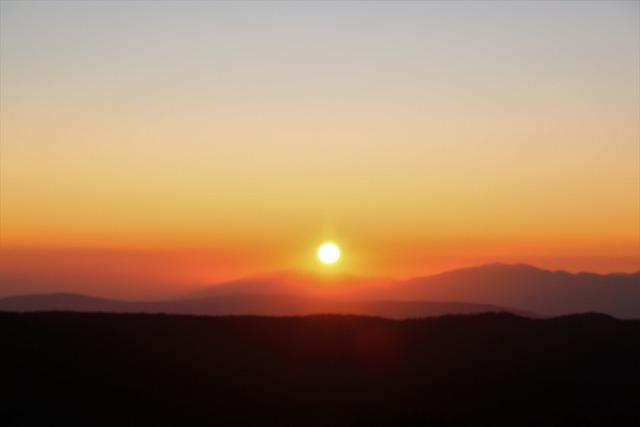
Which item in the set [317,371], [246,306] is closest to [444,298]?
Answer: [246,306]

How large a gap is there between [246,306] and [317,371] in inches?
3899

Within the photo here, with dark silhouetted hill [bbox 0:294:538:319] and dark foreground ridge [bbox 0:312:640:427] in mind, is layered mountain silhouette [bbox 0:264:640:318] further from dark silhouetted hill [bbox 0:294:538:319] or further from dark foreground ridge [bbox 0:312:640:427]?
dark foreground ridge [bbox 0:312:640:427]

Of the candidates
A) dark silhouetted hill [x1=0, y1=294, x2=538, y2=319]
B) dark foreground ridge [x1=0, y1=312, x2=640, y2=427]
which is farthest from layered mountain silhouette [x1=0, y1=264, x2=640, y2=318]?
dark foreground ridge [x1=0, y1=312, x2=640, y2=427]

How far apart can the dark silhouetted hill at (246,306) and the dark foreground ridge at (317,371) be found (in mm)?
75219

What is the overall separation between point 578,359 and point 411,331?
6.32m

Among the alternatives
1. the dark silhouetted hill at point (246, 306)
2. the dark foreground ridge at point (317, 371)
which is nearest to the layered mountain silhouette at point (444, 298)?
the dark silhouetted hill at point (246, 306)

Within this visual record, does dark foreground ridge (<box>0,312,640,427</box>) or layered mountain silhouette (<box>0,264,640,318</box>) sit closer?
dark foreground ridge (<box>0,312,640,427</box>)

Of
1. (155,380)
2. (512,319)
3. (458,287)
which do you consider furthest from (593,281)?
(155,380)

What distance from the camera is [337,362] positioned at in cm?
3116

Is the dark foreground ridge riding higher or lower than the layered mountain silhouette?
Answer: lower

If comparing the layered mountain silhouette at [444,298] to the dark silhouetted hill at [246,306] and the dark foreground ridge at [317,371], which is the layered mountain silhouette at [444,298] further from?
the dark foreground ridge at [317,371]

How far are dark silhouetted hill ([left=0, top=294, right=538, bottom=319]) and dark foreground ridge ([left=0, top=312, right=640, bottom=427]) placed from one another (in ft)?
247

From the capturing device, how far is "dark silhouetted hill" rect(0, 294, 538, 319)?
114600mm

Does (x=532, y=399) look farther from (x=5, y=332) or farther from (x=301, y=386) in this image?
(x=5, y=332)
